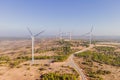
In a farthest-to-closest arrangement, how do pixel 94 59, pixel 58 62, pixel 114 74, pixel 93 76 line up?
pixel 94 59 < pixel 58 62 < pixel 114 74 < pixel 93 76

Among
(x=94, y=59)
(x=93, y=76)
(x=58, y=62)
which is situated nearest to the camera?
(x=93, y=76)

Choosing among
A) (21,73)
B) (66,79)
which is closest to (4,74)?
(21,73)

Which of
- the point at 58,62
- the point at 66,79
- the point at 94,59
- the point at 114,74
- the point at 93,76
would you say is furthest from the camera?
the point at 94,59

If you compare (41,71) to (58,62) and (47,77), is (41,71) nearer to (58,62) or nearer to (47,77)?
(47,77)

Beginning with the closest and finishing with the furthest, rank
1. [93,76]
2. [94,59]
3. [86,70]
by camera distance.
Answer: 1. [93,76]
2. [86,70]
3. [94,59]

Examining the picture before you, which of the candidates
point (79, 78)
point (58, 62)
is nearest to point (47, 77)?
point (79, 78)

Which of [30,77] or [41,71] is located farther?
[41,71]

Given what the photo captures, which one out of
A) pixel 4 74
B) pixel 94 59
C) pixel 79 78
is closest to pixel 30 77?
pixel 4 74

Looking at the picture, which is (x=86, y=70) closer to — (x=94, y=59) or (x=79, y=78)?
(x=79, y=78)

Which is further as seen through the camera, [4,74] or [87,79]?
[4,74]
